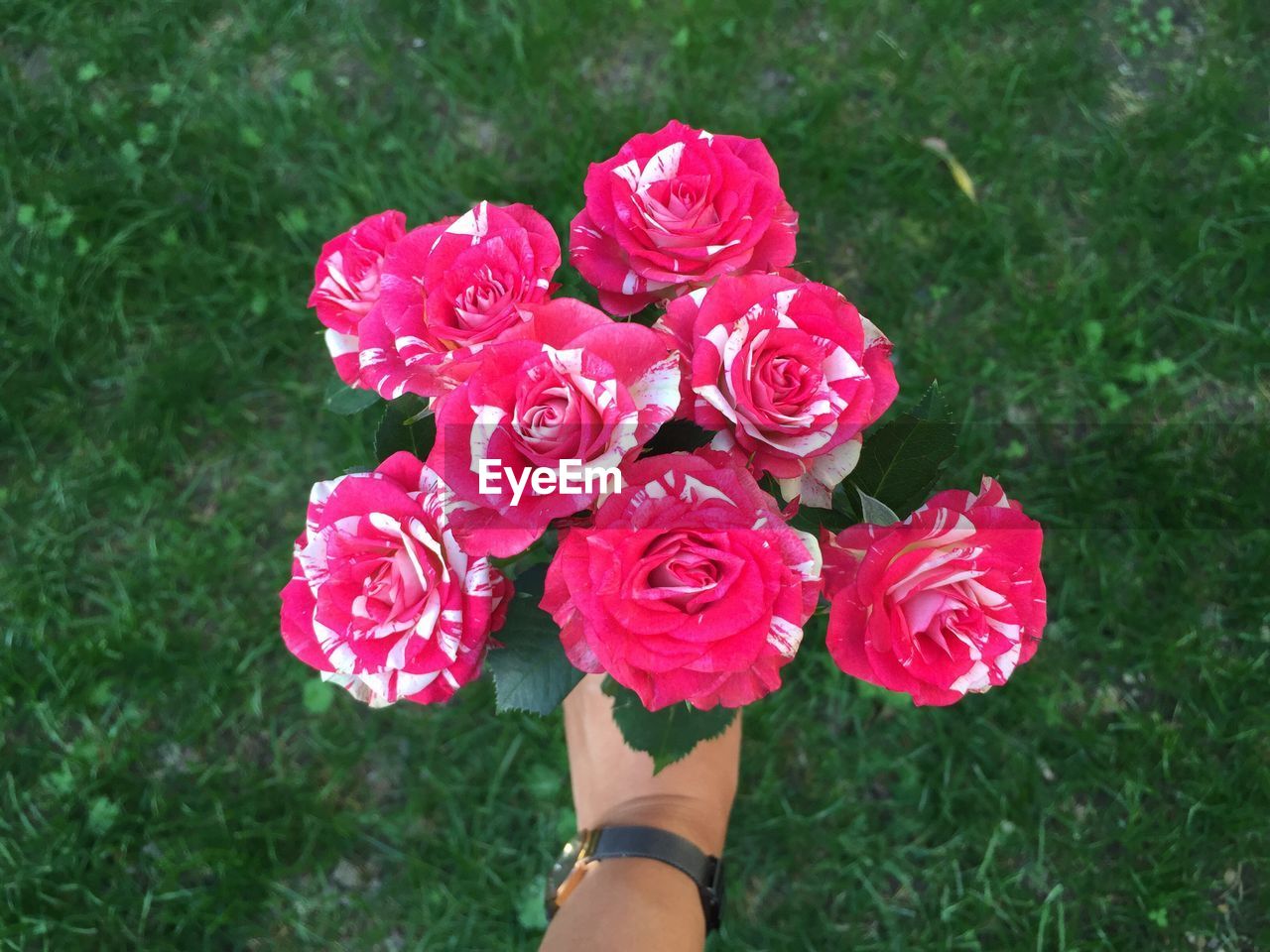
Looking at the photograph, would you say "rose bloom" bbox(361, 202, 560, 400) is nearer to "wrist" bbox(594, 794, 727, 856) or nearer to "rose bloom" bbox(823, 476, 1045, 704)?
"rose bloom" bbox(823, 476, 1045, 704)

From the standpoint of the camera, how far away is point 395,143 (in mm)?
2238

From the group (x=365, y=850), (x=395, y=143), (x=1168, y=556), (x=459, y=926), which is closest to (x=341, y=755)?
(x=365, y=850)

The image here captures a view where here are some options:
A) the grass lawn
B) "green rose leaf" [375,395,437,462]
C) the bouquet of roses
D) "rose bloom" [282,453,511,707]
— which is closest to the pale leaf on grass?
the grass lawn

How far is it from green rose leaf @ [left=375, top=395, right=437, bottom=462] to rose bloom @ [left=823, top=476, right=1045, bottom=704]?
18.8 inches

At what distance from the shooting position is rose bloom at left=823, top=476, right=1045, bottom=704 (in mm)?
740

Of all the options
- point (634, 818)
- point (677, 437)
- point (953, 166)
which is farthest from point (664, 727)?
point (953, 166)

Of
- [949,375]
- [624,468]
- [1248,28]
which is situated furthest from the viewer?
[1248,28]

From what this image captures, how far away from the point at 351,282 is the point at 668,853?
3.39ft

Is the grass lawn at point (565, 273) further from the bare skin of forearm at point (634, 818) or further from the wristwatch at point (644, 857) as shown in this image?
the wristwatch at point (644, 857)

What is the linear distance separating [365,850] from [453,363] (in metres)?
1.46

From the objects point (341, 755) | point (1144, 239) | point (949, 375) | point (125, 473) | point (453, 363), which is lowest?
point (341, 755)

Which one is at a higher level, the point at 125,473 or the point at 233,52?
the point at 233,52

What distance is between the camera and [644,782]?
153 centimetres

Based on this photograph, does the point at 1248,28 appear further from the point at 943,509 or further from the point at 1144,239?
the point at 943,509
